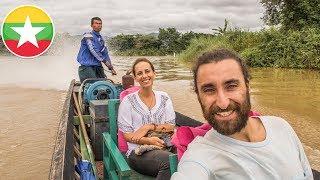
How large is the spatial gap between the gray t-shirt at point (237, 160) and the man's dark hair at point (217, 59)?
28cm

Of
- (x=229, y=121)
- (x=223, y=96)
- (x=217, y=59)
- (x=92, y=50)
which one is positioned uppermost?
(x=92, y=50)

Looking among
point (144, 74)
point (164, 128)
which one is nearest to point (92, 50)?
point (144, 74)

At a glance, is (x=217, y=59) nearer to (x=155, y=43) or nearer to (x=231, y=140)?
(x=231, y=140)

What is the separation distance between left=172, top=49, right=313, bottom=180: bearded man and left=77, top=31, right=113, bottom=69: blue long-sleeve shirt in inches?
248

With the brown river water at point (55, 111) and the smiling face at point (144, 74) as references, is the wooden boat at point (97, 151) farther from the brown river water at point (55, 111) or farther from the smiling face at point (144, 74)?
the brown river water at point (55, 111)

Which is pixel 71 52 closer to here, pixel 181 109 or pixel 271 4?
pixel 271 4

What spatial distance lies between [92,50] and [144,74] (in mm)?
3982

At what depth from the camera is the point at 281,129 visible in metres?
1.92

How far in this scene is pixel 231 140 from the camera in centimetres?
172

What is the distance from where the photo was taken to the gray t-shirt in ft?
5.39

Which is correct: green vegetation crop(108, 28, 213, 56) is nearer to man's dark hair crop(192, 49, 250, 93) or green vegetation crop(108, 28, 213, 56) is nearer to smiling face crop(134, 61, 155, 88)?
smiling face crop(134, 61, 155, 88)

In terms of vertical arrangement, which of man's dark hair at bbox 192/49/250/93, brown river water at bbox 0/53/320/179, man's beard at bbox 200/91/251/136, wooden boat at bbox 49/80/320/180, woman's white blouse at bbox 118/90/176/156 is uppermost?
man's dark hair at bbox 192/49/250/93

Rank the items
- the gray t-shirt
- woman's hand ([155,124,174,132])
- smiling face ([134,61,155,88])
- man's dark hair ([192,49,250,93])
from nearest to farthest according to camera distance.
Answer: the gray t-shirt, man's dark hair ([192,49,250,93]), woman's hand ([155,124,174,132]), smiling face ([134,61,155,88])

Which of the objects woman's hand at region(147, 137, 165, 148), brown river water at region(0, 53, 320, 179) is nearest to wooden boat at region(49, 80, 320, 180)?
woman's hand at region(147, 137, 165, 148)
